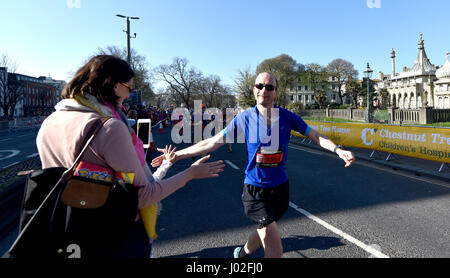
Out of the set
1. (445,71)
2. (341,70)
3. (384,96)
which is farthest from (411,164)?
(341,70)

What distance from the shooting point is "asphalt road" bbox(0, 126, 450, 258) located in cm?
341

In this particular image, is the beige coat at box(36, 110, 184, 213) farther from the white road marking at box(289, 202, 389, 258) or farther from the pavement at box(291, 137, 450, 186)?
the pavement at box(291, 137, 450, 186)

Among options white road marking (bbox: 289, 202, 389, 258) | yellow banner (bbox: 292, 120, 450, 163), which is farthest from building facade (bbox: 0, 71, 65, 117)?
white road marking (bbox: 289, 202, 389, 258)

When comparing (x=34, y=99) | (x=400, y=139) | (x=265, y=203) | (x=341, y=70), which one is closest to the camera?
(x=265, y=203)

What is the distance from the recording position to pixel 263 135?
2539 mm

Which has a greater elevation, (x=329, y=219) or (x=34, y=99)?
(x=34, y=99)

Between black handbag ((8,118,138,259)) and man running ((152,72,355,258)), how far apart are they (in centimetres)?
108

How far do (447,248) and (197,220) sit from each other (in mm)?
3300

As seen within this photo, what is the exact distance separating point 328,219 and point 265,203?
244 centimetres

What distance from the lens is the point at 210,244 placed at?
11.6ft

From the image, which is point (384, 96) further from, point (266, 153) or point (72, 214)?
point (72, 214)

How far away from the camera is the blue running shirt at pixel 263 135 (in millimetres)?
2475

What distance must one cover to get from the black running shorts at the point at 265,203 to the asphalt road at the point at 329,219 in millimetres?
1059

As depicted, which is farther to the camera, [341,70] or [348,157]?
[341,70]
